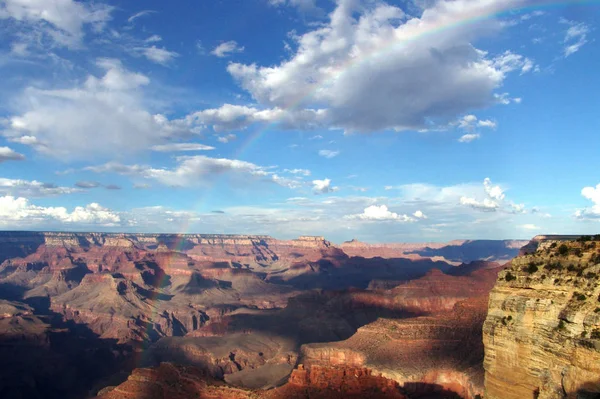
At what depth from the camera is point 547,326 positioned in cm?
2061

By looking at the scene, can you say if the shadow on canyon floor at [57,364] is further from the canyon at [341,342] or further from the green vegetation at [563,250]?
the green vegetation at [563,250]

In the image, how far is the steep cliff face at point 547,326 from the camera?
60.9 feet

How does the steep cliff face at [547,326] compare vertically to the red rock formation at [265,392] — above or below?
above

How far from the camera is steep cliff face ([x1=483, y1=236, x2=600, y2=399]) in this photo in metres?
18.6

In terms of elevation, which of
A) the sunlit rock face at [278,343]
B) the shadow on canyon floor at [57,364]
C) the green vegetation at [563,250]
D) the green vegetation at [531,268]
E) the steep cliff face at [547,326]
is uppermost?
the green vegetation at [563,250]

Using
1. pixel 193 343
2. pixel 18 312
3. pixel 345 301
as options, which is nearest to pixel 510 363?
pixel 193 343

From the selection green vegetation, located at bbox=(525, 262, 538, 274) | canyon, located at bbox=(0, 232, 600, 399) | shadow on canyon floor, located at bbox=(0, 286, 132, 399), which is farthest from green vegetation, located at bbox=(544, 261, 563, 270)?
shadow on canyon floor, located at bbox=(0, 286, 132, 399)

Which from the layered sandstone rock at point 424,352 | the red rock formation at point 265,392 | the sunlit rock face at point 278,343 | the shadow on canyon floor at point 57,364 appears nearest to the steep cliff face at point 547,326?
the red rock formation at point 265,392

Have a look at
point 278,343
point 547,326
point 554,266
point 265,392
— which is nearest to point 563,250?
point 554,266

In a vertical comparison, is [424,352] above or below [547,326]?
below

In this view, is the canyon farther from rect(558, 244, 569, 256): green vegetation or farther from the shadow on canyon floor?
the shadow on canyon floor

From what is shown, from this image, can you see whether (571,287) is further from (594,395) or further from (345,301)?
(345,301)

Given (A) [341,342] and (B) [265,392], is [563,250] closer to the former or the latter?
(B) [265,392]

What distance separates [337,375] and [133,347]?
100734 millimetres
